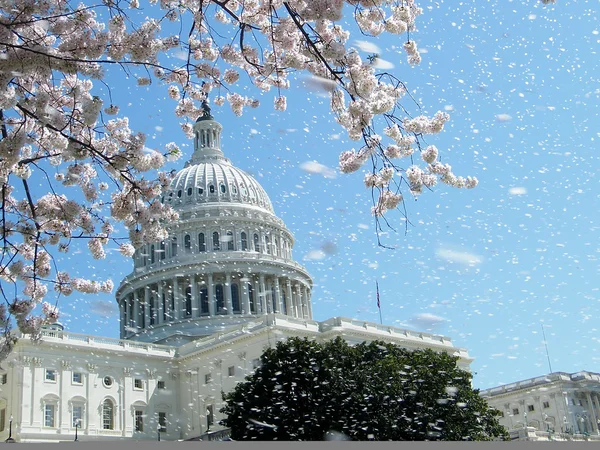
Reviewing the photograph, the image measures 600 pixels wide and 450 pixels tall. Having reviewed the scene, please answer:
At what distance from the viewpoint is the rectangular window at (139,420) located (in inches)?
2673

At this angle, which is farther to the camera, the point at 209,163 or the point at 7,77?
the point at 209,163

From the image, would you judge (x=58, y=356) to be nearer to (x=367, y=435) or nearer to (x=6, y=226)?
(x=367, y=435)

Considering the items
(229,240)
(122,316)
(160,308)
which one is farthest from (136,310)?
(229,240)

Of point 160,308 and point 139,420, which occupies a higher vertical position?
point 160,308

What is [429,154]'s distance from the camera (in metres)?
10.1

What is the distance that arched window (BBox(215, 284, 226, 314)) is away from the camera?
84300 millimetres

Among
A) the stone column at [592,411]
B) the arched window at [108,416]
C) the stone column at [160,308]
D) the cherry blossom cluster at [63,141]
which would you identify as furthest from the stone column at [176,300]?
the cherry blossom cluster at [63,141]

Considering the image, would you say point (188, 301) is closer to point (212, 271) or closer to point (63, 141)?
point (212, 271)

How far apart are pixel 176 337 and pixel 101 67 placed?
2874 inches

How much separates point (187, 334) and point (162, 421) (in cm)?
1267

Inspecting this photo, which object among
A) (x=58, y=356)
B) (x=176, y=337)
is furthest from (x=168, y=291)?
(x=58, y=356)

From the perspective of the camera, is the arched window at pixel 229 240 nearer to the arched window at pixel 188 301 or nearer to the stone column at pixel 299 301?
the arched window at pixel 188 301

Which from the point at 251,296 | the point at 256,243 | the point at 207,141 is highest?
the point at 207,141

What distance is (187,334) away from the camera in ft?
264
